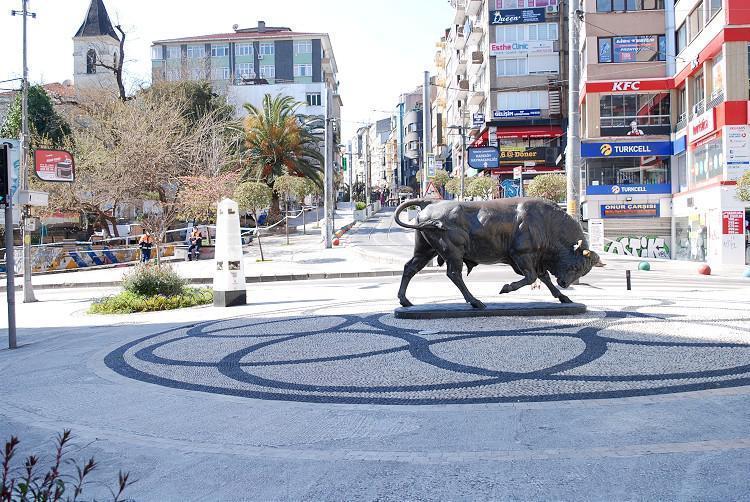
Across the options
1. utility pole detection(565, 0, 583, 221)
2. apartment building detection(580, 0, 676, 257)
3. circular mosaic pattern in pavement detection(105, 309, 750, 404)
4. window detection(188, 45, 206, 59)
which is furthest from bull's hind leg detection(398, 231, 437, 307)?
window detection(188, 45, 206, 59)

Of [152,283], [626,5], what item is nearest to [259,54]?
[626,5]

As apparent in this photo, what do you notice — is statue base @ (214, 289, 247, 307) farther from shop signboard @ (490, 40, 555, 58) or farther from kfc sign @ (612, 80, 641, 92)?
shop signboard @ (490, 40, 555, 58)

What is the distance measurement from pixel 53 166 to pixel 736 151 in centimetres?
2699

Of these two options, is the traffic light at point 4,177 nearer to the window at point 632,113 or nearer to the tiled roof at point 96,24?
the window at point 632,113

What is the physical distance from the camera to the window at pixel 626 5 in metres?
45.8

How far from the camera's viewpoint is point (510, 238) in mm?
11617

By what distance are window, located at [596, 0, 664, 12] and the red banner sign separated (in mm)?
34958

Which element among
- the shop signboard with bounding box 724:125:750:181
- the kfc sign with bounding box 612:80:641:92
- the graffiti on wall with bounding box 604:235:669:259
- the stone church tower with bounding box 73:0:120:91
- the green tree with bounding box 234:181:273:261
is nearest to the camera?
the shop signboard with bounding box 724:125:750:181

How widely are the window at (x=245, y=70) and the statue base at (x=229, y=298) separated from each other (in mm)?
74723

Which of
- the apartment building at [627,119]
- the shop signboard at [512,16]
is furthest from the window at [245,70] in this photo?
the apartment building at [627,119]

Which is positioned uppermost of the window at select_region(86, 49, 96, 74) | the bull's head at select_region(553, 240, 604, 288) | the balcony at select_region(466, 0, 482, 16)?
the balcony at select_region(466, 0, 482, 16)

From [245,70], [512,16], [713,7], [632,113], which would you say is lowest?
[632,113]

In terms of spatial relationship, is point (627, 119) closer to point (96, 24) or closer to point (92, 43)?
point (92, 43)

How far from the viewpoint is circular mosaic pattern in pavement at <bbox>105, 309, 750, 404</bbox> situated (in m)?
7.20
